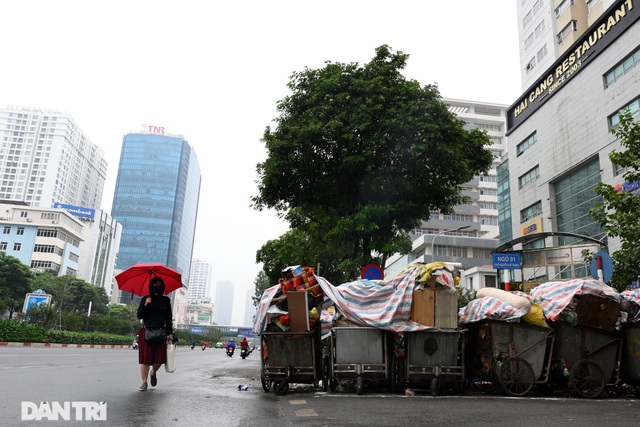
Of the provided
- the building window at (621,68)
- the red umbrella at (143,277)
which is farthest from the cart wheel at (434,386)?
the building window at (621,68)

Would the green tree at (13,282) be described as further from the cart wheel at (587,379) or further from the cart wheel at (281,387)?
the cart wheel at (587,379)

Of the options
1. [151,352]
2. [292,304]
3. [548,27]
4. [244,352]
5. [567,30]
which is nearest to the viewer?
[151,352]

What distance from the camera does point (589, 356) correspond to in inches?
306

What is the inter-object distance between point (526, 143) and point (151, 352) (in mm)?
41183

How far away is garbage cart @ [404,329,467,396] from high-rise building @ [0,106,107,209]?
150328 millimetres

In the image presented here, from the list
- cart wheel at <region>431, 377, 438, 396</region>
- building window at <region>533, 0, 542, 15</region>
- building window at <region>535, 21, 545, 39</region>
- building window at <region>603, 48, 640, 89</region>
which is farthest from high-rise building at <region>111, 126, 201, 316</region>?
cart wheel at <region>431, 377, 438, 396</region>

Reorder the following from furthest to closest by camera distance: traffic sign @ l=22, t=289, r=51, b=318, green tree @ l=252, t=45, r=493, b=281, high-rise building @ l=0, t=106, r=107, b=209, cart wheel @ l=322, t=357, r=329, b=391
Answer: high-rise building @ l=0, t=106, r=107, b=209
traffic sign @ l=22, t=289, r=51, b=318
green tree @ l=252, t=45, r=493, b=281
cart wheel @ l=322, t=357, r=329, b=391

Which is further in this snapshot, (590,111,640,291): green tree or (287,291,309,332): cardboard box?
(590,111,640,291): green tree

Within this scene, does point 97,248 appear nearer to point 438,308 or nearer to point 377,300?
point 377,300

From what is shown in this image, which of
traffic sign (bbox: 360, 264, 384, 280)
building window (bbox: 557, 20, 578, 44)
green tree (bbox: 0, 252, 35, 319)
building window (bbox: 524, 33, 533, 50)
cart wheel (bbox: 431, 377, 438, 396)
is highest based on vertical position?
building window (bbox: 524, 33, 533, 50)

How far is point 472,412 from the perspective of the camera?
5891 mm

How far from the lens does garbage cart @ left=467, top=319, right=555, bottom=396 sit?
305 inches

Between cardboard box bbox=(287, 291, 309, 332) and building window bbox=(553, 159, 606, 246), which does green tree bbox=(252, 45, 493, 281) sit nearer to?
cardboard box bbox=(287, 291, 309, 332)

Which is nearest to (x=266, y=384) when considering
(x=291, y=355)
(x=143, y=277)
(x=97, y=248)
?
(x=291, y=355)
